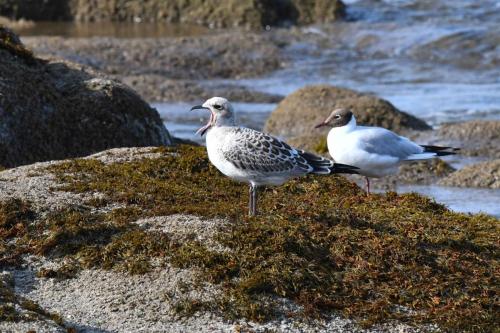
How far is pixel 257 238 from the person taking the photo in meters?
6.73

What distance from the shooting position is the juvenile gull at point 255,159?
23.4 feet

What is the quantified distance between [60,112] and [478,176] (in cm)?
567

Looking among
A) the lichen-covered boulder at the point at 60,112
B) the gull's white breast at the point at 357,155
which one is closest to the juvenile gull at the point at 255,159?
the gull's white breast at the point at 357,155

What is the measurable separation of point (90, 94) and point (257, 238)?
191 inches

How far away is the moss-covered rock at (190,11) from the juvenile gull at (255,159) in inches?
795

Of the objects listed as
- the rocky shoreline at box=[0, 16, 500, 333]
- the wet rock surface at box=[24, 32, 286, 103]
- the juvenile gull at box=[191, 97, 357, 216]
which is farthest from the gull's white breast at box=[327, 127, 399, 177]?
the wet rock surface at box=[24, 32, 286, 103]

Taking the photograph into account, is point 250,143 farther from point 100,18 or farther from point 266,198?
point 100,18

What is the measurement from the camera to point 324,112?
1633cm

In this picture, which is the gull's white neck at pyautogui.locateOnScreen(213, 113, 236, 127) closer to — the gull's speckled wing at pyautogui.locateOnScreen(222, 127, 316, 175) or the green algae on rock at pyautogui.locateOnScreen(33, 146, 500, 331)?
the gull's speckled wing at pyautogui.locateOnScreen(222, 127, 316, 175)

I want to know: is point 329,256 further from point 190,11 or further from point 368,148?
point 190,11

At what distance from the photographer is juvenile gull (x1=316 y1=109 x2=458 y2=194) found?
9156mm

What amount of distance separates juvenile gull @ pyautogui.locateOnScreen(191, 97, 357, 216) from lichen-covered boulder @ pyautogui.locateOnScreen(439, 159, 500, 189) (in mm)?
5720

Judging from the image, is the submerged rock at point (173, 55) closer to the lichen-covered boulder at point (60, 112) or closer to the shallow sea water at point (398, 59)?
the shallow sea water at point (398, 59)

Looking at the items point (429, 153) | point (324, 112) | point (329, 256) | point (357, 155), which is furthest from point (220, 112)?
point (324, 112)
